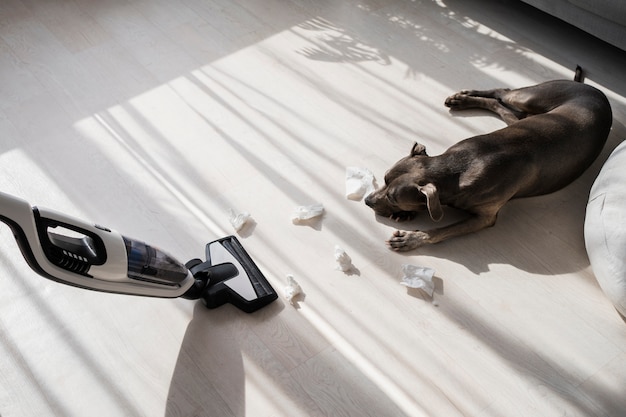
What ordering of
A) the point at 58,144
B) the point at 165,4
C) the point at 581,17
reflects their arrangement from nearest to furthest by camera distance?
the point at 58,144, the point at 581,17, the point at 165,4

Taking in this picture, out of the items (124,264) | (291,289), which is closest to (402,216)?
(291,289)

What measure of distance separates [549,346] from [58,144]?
2057 mm

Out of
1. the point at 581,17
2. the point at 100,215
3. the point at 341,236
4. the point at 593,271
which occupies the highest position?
the point at 581,17

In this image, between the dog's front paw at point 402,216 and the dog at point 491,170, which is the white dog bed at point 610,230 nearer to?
the dog at point 491,170

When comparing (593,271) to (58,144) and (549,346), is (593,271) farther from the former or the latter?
(58,144)

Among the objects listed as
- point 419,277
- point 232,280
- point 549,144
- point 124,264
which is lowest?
point 232,280

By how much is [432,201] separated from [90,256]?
1.11 metres

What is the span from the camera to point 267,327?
221 cm

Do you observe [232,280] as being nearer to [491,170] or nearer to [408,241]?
[408,241]

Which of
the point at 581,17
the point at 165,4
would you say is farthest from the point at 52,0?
the point at 581,17

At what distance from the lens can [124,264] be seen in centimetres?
190

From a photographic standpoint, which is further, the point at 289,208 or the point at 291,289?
the point at 289,208

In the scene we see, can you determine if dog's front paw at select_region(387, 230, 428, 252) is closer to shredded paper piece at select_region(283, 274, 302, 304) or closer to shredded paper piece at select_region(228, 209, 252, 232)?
shredded paper piece at select_region(283, 274, 302, 304)

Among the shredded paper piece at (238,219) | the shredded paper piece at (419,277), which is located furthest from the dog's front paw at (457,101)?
the shredded paper piece at (238,219)
